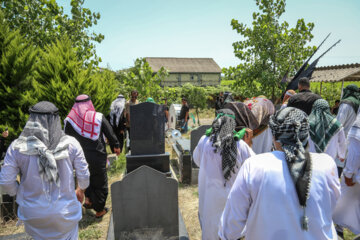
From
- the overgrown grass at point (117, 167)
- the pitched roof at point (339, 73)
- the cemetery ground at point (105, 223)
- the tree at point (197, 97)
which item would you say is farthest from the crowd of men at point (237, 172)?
the tree at point (197, 97)

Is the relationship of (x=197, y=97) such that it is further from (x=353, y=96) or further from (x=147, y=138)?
(x=147, y=138)

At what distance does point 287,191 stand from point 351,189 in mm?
2633

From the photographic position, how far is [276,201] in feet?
4.80

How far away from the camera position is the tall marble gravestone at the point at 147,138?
4.20 metres

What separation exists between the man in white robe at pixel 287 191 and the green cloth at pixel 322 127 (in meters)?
1.80

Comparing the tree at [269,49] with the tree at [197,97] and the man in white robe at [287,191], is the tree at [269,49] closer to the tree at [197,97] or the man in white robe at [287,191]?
the man in white robe at [287,191]

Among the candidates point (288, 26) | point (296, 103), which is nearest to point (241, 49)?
point (288, 26)

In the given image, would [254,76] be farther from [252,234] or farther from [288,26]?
[252,234]

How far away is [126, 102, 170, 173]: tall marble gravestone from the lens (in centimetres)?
420

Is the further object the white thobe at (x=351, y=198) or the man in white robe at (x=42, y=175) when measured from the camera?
the white thobe at (x=351, y=198)

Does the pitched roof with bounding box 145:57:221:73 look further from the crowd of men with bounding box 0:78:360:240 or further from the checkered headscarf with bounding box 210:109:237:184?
the checkered headscarf with bounding box 210:109:237:184

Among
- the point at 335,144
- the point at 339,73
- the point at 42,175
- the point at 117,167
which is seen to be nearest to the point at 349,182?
the point at 335,144

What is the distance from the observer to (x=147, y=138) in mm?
4273

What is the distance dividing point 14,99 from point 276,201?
569cm
